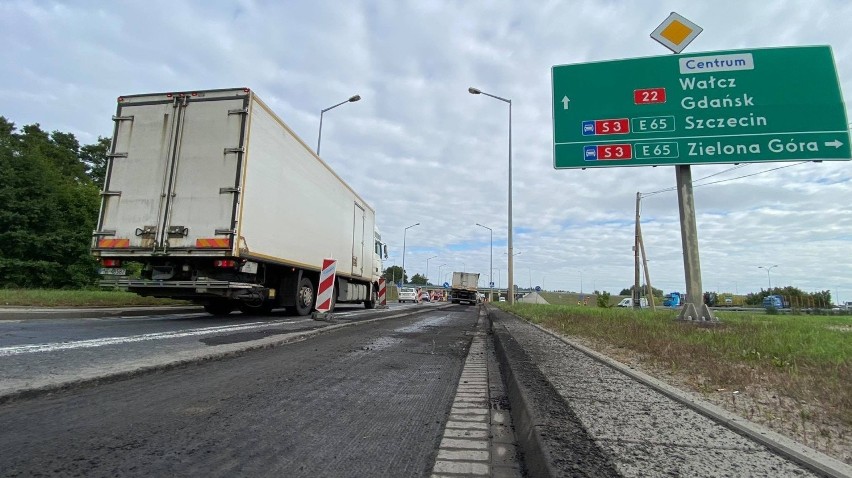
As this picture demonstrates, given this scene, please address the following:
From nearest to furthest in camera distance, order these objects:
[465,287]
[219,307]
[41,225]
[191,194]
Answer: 1. [191,194]
2. [219,307]
3. [41,225]
4. [465,287]

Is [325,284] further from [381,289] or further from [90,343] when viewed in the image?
[381,289]

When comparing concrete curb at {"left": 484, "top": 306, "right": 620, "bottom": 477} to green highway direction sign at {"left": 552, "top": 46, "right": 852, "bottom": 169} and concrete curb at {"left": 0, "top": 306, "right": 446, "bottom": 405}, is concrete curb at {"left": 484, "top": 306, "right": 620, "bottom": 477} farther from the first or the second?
green highway direction sign at {"left": 552, "top": 46, "right": 852, "bottom": 169}

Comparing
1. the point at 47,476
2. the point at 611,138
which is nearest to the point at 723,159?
the point at 611,138

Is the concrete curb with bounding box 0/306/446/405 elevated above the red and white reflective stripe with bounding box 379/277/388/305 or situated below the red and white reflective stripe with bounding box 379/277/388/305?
below

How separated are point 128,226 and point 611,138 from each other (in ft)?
36.3

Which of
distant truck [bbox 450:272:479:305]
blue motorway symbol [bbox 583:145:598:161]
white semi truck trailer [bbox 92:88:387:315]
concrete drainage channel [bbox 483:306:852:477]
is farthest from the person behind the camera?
distant truck [bbox 450:272:479:305]

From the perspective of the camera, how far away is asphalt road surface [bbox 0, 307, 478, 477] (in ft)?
7.11

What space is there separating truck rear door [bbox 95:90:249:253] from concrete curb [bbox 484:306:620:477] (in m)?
7.28

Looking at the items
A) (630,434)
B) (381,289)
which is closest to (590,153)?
(630,434)

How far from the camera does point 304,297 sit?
12.7 metres

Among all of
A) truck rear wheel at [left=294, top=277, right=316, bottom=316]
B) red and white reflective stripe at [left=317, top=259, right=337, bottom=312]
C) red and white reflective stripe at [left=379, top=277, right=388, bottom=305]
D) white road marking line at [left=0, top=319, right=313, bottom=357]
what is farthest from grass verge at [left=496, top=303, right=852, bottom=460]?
red and white reflective stripe at [left=379, top=277, right=388, bottom=305]

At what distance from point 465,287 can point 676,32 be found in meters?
39.8

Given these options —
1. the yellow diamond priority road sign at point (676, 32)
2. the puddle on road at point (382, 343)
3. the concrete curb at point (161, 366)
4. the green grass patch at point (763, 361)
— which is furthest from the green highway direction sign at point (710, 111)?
the concrete curb at point (161, 366)

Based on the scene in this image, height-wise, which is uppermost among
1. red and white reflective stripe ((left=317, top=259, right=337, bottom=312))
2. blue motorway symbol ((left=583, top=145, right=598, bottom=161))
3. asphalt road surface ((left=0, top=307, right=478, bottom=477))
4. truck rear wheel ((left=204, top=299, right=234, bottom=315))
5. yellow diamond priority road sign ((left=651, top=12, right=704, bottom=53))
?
yellow diamond priority road sign ((left=651, top=12, right=704, bottom=53))
